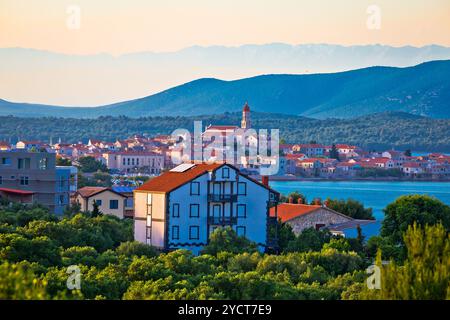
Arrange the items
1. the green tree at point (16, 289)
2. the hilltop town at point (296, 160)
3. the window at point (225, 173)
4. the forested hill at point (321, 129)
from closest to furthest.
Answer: the green tree at point (16, 289) < the window at point (225, 173) < the hilltop town at point (296, 160) < the forested hill at point (321, 129)

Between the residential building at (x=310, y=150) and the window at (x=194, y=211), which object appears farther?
the residential building at (x=310, y=150)

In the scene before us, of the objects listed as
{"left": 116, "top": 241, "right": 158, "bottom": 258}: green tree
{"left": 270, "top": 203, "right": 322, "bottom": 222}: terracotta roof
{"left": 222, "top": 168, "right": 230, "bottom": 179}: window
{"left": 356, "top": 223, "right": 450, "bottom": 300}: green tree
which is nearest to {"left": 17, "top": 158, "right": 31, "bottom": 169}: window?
{"left": 270, "top": 203, "right": 322, "bottom": 222}: terracotta roof

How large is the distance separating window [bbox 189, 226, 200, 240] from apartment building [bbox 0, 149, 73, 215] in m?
5.86

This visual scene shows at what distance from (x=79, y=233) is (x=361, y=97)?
134 m

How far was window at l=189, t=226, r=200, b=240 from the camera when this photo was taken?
2206 cm

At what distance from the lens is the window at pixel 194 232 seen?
22.1 metres

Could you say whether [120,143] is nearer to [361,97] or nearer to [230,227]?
[361,97]

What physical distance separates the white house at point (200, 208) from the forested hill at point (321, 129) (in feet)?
303

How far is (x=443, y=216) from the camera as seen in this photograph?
23.6 m

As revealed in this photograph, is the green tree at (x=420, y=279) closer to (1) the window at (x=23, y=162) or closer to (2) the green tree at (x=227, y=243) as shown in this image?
(2) the green tree at (x=227, y=243)

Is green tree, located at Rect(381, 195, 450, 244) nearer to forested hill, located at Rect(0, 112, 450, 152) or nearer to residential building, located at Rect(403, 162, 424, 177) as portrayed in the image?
residential building, located at Rect(403, 162, 424, 177)

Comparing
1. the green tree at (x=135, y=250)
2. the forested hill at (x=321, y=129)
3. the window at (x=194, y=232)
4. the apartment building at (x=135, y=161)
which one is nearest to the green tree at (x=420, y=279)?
the green tree at (x=135, y=250)

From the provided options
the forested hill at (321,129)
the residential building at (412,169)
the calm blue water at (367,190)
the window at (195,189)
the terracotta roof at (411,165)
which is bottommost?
the calm blue water at (367,190)
